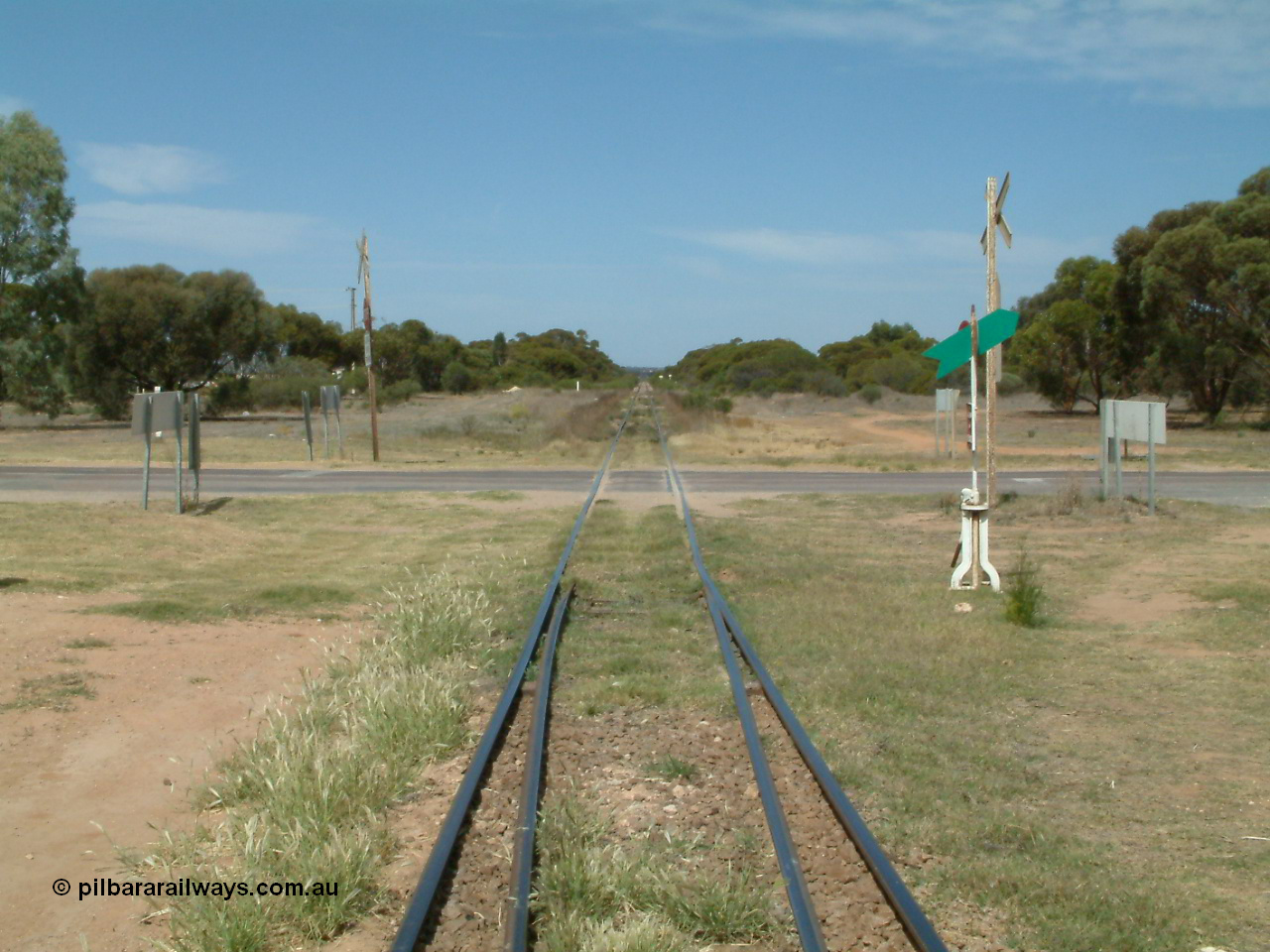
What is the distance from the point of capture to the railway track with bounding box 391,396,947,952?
4953 millimetres

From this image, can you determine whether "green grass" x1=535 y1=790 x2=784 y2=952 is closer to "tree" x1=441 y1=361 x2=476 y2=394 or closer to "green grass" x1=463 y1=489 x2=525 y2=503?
"green grass" x1=463 y1=489 x2=525 y2=503

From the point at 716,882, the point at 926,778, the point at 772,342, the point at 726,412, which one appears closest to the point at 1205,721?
the point at 926,778

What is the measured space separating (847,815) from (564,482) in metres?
21.7

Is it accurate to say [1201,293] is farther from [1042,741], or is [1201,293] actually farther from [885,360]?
[885,360]

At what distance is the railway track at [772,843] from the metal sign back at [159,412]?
11177 millimetres

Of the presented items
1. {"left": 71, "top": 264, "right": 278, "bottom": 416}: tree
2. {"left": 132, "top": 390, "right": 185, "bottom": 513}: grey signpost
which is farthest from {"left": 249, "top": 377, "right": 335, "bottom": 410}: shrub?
{"left": 132, "top": 390, "right": 185, "bottom": 513}: grey signpost

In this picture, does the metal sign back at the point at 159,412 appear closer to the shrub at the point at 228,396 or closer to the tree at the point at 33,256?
the tree at the point at 33,256

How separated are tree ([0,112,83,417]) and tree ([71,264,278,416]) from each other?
4663mm

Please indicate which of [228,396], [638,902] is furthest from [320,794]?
[228,396]

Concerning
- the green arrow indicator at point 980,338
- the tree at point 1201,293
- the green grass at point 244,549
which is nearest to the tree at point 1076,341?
the tree at point 1201,293

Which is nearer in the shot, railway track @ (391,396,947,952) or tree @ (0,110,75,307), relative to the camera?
railway track @ (391,396,947,952)

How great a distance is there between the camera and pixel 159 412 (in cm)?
1880

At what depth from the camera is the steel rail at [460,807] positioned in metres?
4.84

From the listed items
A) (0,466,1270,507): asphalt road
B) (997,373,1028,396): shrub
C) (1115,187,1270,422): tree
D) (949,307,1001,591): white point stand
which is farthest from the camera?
(997,373,1028,396): shrub
